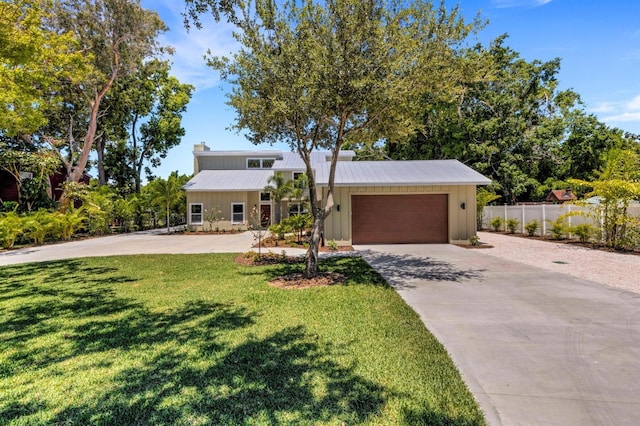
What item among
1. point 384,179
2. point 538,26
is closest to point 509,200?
point 384,179

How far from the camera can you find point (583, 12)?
797cm

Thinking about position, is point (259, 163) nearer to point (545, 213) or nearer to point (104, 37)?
point (104, 37)

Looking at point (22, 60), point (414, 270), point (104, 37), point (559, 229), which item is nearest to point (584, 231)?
point (559, 229)

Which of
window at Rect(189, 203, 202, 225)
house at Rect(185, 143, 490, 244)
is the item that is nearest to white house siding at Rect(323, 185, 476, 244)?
house at Rect(185, 143, 490, 244)

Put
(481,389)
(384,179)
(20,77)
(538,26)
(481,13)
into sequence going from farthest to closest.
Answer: (384,179), (20,77), (538,26), (481,13), (481,389)

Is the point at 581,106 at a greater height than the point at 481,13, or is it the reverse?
the point at 581,106

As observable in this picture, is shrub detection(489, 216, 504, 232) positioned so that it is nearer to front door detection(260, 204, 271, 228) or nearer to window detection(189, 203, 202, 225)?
front door detection(260, 204, 271, 228)

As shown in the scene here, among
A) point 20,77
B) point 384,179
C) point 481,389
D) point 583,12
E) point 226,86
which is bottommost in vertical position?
point 481,389

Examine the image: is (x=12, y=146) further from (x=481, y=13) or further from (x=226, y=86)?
(x=481, y=13)

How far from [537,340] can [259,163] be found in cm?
2824

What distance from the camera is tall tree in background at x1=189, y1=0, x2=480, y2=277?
6352 mm

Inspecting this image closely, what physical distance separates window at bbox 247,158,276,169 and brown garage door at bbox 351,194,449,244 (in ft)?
58.6

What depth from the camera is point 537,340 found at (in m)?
4.18

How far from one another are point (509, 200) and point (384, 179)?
17761 mm
